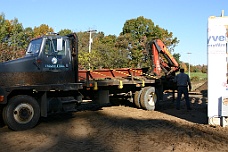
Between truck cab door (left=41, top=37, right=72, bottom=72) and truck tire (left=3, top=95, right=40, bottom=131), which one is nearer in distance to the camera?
truck tire (left=3, top=95, right=40, bottom=131)

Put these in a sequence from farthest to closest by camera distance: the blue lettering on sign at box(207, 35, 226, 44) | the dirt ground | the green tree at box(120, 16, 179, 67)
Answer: the green tree at box(120, 16, 179, 67) → the blue lettering on sign at box(207, 35, 226, 44) → the dirt ground

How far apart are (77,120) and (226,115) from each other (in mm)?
4620

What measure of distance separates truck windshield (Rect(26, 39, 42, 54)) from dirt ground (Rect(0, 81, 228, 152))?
2269mm

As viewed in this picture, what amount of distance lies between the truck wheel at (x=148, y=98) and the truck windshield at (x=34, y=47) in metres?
5.25

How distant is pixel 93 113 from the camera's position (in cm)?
1205

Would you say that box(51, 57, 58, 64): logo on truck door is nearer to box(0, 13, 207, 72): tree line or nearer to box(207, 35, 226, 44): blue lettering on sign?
box(207, 35, 226, 44): blue lettering on sign

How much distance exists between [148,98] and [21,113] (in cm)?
603

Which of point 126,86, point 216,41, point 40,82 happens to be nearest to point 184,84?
point 126,86

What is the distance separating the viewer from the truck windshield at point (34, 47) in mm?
9838

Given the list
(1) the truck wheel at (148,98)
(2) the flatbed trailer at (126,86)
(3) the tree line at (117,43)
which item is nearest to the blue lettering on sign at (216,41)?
(2) the flatbed trailer at (126,86)

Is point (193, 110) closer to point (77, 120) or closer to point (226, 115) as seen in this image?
point (226, 115)

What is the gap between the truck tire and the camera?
29.0 feet

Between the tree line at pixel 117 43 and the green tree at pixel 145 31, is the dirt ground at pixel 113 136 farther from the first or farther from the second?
the green tree at pixel 145 31

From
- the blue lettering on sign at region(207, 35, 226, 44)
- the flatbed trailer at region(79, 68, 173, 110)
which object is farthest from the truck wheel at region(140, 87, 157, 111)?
the blue lettering on sign at region(207, 35, 226, 44)
